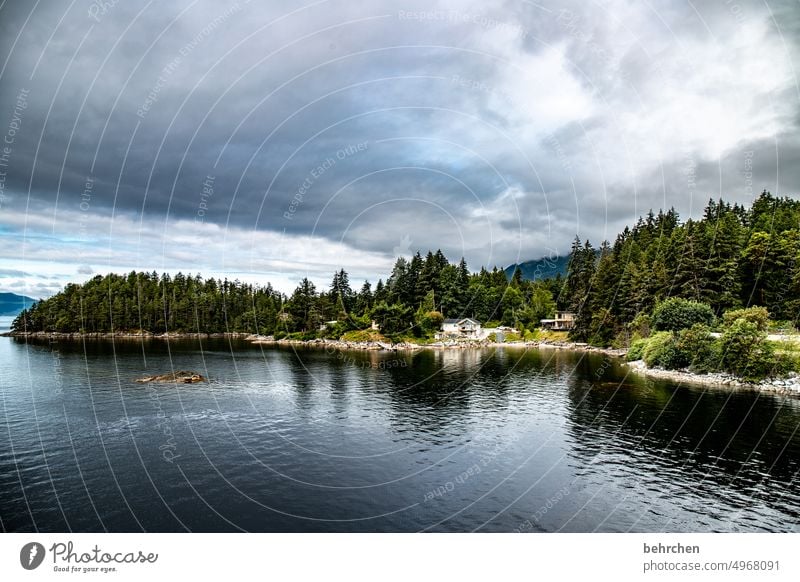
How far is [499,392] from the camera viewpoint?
183ft

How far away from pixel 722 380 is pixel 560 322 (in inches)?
3159

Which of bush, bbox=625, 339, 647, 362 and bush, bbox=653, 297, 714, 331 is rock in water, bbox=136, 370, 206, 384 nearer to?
bush, bbox=625, 339, 647, 362

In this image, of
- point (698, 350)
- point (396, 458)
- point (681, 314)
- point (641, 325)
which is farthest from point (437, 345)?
point (396, 458)

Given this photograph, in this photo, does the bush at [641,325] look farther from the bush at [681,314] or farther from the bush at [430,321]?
the bush at [430,321]

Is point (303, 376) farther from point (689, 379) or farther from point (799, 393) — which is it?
point (799, 393)

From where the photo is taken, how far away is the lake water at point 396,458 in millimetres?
22422

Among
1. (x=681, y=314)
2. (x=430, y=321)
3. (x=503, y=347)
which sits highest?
(x=681, y=314)

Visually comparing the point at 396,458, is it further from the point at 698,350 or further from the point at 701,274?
the point at 701,274
